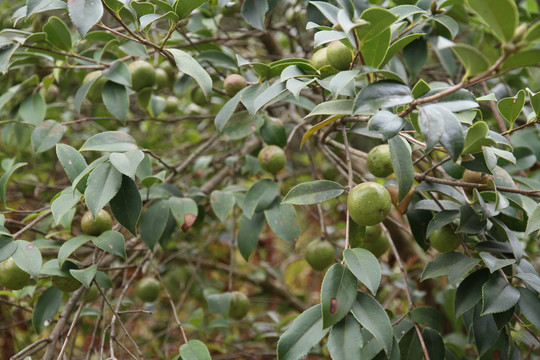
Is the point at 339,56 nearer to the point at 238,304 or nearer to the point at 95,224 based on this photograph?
the point at 95,224

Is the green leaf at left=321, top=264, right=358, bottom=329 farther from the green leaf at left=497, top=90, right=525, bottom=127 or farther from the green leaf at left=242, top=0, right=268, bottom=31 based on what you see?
the green leaf at left=242, top=0, right=268, bottom=31

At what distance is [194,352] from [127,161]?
420 millimetres

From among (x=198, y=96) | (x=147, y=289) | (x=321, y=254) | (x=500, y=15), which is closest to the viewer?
(x=500, y=15)

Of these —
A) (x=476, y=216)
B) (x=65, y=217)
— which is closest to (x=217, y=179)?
(x=65, y=217)

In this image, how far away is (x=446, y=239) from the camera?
39.7 inches

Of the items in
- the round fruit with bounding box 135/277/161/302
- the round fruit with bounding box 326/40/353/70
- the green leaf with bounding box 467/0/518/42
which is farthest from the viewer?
the round fruit with bounding box 135/277/161/302

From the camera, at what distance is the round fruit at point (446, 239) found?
1.01 metres

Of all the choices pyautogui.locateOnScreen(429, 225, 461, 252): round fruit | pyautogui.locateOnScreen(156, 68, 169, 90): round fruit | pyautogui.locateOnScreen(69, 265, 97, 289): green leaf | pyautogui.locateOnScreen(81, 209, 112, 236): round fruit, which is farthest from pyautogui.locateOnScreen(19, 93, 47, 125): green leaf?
pyautogui.locateOnScreen(429, 225, 461, 252): round fruit

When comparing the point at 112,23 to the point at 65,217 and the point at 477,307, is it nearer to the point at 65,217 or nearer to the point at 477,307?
the point at 65,217

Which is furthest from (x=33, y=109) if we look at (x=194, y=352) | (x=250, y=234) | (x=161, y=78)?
(x=194, y=352)

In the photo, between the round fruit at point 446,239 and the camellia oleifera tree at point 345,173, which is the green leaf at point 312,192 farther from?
the round fruit at point 446,239

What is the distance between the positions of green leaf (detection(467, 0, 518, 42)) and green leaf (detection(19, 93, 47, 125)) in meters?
1.14

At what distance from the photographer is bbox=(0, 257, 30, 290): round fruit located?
3.07 ft

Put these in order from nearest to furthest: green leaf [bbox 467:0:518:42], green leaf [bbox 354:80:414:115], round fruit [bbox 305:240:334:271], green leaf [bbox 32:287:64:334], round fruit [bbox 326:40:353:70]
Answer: green leaf [bbox 467:0:518:42] < green leaf [bbox 354:80:414:115] < round fruit [bbox 326:40:353:70] < green leaf [bbox 32:287:64:334] < round fruit [bbox 305:240:334:271]
